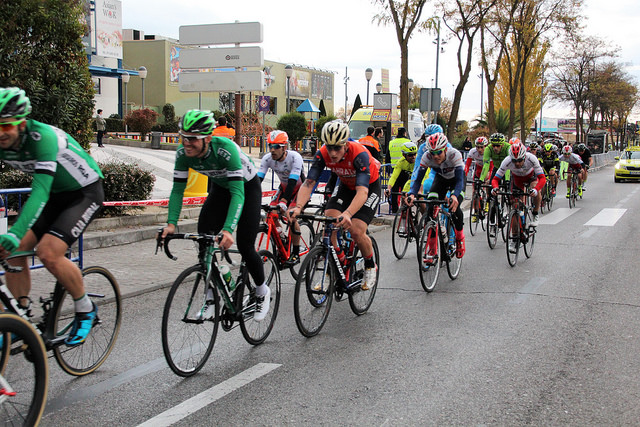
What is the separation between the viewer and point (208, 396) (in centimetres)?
449

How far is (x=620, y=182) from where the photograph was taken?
32250mm

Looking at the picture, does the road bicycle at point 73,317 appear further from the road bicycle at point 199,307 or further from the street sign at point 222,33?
the street sign at point 222,33

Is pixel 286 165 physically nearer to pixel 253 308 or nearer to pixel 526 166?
pixel 253 308

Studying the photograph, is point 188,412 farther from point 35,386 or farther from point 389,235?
point 389,235

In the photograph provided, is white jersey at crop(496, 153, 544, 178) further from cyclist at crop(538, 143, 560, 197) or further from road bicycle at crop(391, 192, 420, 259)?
cyclist at crop(538, 143, 560, 197)

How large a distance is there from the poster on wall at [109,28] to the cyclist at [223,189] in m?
43.9

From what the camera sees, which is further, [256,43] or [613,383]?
[256,43]

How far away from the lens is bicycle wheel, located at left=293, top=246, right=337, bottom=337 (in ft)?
19.1

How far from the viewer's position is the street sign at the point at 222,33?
15.0 metres

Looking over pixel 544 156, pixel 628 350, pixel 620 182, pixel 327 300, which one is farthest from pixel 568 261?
pixel 620 182

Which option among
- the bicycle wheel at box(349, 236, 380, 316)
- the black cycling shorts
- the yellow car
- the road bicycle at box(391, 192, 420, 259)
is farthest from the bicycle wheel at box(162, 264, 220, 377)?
the yellow car

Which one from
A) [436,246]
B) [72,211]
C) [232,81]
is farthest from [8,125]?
[232,81]

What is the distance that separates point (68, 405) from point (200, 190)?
9.89 metres

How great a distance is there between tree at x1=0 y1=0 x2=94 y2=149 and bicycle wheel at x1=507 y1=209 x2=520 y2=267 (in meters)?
7.41
